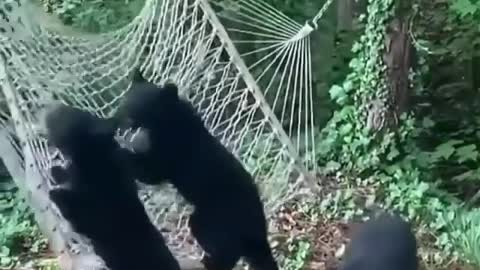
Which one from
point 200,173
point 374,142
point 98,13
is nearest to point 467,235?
point 374,142

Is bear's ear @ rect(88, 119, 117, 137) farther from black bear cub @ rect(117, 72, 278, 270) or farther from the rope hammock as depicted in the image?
the rope hammock

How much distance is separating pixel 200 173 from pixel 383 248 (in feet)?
0.53

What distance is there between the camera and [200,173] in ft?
1.71

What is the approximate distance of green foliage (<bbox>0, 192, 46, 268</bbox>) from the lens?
8.45 feet

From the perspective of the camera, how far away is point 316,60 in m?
3.41

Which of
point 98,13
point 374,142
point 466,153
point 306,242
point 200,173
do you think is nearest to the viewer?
point 200,173

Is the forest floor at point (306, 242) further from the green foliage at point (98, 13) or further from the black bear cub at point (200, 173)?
the black bear cub at point (200, 173)

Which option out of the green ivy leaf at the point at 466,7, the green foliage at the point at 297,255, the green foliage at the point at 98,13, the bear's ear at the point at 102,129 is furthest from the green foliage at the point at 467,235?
the bear's ear at the point at 102,129

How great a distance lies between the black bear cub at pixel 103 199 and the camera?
462 millimetres

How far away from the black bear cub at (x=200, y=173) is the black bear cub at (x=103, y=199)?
0.03 metres

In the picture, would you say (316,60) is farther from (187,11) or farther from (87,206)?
(87,206)

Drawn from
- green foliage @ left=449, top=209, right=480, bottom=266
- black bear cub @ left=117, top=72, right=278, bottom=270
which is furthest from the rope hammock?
black bear cub @ left=117, top=72, right=278, bottom=270

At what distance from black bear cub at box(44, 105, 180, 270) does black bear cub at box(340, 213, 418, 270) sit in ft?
0.40

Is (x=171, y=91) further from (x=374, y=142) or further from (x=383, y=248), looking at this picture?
(x=374, y=142)
